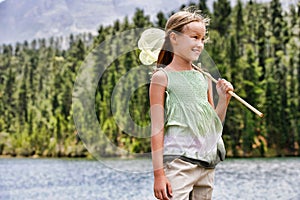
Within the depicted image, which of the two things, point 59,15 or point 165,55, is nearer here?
point 165,55

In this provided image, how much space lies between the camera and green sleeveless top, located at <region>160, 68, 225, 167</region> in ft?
4.96

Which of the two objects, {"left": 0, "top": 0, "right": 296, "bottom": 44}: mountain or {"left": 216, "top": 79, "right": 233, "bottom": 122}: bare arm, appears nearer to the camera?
{"left": 216, "top": 79, "right": 233, "bottom": 122}: bare arm

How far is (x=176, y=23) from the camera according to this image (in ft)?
5.06

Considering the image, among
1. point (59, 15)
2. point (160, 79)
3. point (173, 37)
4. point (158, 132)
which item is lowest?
point (158, 132)

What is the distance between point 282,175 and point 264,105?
23.4 ft

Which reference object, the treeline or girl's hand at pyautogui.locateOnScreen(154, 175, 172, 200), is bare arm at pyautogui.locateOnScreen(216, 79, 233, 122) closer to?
girl's hand at pyautogui.locateOnScreen(154, 175, 172, 200)

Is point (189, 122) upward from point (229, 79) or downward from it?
downward

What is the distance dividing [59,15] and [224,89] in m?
27.5

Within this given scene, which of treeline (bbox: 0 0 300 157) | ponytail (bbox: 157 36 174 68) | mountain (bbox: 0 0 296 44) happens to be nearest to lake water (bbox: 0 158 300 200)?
treeline (bbox: 0 0 300 157)

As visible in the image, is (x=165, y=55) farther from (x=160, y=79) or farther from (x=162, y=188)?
(x=162, y=188)

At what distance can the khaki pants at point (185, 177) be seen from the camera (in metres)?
1.50

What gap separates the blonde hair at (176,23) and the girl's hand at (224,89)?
0.45ft

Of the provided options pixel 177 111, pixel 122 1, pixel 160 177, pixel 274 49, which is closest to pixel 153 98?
pixel 177 111

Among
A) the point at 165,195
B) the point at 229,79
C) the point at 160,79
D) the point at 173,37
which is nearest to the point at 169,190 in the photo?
the point at 165,195
